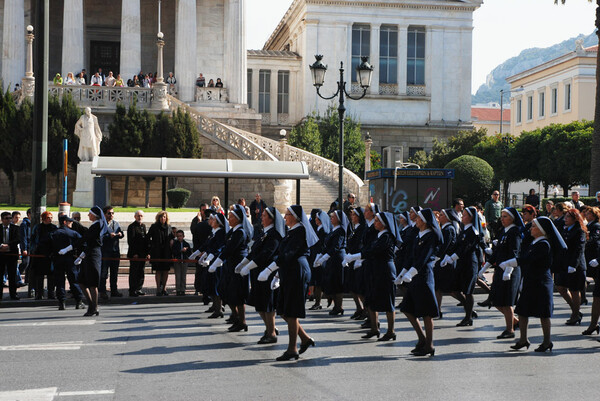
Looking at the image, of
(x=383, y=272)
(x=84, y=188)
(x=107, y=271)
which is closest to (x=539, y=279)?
(x=383, y=272)

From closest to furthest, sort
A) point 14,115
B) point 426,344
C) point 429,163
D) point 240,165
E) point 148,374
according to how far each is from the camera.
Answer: point 148,374 < point 426,344 < point 240,165 < point 14,115 < point 429,163

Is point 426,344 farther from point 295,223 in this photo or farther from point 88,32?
point 88,32

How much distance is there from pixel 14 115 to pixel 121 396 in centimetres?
3104

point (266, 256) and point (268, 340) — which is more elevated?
point (266, 256)

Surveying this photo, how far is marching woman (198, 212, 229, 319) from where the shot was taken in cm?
1365

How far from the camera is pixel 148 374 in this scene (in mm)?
Answer: 9281

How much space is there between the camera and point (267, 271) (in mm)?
10656

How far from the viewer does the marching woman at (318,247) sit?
14.6 meters

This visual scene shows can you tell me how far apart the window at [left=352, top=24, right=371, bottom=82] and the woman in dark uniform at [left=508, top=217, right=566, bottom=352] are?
54515mm

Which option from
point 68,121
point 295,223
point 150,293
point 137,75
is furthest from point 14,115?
point 295,223

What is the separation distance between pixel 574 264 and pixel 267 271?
570cm

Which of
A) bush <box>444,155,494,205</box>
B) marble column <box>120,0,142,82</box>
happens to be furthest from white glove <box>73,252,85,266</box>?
marble column <box>120,0,142,82</box>

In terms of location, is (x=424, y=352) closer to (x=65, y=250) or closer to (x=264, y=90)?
(x=65, y=250)

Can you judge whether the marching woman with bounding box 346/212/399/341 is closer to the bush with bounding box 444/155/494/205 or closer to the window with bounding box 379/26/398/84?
the bush with bounding box 444/155/494/205
